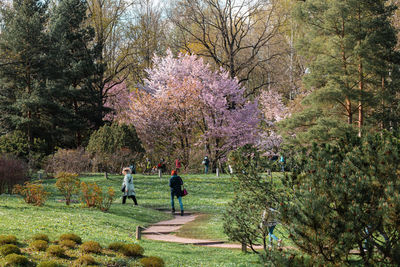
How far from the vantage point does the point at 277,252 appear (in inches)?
255

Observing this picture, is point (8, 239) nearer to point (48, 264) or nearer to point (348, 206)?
point (48, 264)

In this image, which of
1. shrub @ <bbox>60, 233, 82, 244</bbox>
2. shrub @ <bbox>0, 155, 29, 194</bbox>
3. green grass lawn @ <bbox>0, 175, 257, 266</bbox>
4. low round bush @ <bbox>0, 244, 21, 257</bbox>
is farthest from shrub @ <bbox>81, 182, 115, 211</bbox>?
low round bush @ <bbox>0, 244, 21, 257</bbox>

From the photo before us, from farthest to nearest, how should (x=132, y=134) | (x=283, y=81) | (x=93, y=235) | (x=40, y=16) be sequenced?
1. (x=283, y=81)
2. (x=40, y=16)
3. (x=132, y=134)
4. (x=93, y=235)

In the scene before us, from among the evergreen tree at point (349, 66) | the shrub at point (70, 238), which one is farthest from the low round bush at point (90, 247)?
the evergreen tree at point (349, 66)

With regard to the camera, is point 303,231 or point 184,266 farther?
point 184,266

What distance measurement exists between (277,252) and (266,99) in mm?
42658

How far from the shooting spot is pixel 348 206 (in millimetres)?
5852

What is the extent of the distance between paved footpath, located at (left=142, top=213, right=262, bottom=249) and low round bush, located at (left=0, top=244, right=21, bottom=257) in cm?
490

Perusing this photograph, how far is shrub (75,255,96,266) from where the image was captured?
865 centimetres

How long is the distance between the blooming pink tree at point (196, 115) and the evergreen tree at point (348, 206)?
29.1 m

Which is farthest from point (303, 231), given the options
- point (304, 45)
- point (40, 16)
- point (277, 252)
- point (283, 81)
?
point (283, 81)

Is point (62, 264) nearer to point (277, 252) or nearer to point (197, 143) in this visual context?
point (277, 252)

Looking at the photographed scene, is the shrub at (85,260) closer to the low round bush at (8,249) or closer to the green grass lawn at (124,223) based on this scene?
the green grass lawn at (124,223)

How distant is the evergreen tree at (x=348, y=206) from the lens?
223 inches
